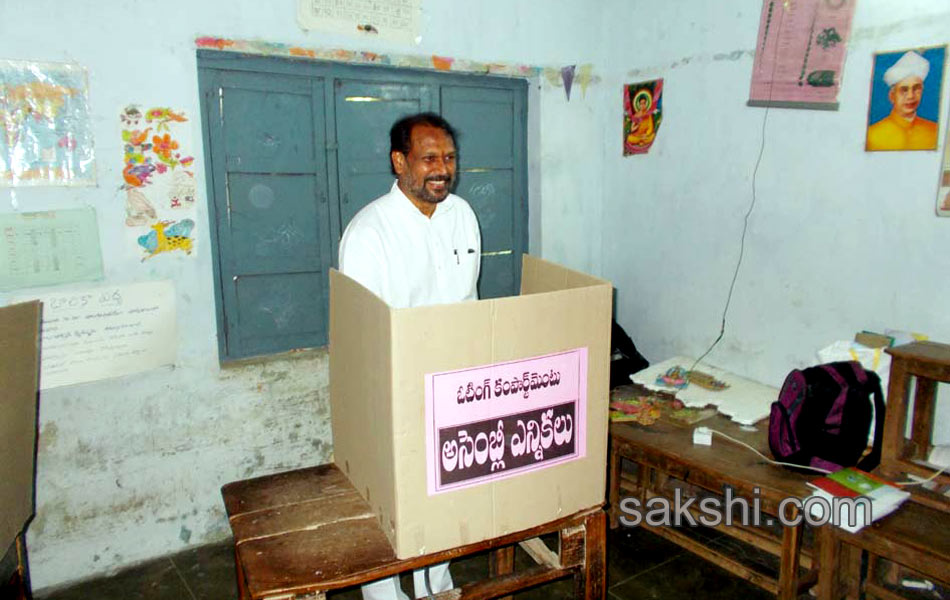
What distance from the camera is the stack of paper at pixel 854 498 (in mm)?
1919

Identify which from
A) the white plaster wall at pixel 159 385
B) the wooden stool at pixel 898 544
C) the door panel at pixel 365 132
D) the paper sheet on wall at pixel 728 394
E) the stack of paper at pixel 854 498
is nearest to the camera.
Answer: the wooden stool at pixel 898 544

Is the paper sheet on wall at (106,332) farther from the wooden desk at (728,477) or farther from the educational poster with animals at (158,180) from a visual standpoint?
the wooden desk at (728,477)

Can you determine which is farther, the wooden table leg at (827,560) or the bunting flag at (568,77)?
the bunting flag at (568,77)

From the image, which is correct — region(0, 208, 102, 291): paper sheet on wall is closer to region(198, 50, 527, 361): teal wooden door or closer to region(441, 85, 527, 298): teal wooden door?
region(198, 50, 527, 361): teal wooden door

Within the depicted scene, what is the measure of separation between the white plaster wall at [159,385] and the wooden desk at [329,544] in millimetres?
1147

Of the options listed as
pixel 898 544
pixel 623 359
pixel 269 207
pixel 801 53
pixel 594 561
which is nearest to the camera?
pixel 594 561

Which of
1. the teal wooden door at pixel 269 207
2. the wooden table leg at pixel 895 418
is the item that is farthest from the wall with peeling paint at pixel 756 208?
the teal wooden door at pixel 269 207

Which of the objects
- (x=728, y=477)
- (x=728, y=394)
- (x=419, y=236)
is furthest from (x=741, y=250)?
(x=419, y=236)

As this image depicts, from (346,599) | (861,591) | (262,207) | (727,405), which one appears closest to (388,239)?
(262,207)

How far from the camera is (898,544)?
1803mm

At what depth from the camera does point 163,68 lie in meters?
2.39

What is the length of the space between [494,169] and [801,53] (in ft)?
4.44

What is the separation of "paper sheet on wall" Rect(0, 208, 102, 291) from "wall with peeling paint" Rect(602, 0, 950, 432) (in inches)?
92.5

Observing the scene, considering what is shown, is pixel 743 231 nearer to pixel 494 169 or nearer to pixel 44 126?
pixel 494 169
